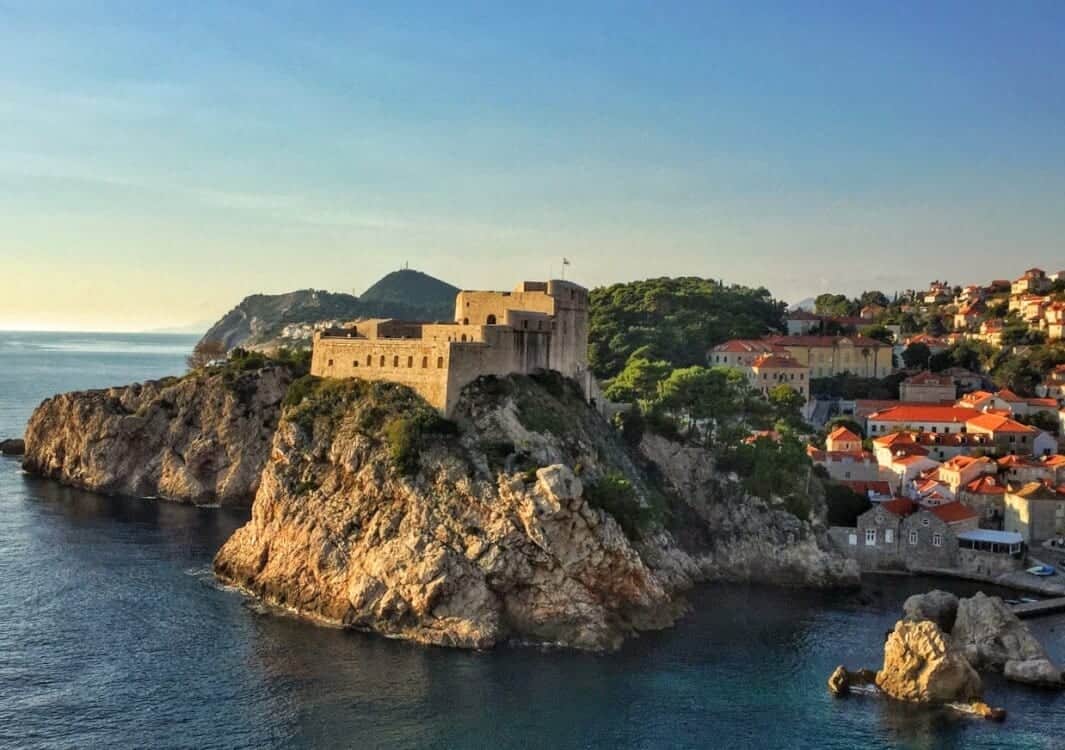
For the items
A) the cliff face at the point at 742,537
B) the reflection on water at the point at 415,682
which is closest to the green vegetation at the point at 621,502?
the cliff face at the point at 742,537

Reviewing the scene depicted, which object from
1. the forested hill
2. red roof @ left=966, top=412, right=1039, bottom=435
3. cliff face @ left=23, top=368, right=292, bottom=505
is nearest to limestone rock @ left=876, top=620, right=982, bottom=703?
red roof @ left=966, top=412, right=1039, bottom=435

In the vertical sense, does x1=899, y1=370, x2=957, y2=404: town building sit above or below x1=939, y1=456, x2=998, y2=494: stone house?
above

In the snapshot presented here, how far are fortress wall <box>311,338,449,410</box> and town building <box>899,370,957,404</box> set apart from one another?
202 feet

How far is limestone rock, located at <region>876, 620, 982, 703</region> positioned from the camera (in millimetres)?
38219

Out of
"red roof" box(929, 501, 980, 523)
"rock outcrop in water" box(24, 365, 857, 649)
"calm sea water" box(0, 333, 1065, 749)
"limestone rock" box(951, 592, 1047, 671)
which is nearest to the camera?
"calm sea water" box(0, 333, 1065, 749)

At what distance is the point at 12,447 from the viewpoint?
95.9m

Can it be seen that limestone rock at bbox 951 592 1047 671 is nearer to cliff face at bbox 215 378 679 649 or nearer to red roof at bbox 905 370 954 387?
cliff face at bbox 215 378 679 649

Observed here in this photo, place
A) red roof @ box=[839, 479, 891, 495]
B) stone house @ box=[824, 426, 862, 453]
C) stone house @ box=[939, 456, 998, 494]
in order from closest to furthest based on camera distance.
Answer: stone house @ box=[939, 456, 998, 494] → red roof @ box=[839, 479, 891, 495] → stone house @ box=[824, 426, 862, 453]

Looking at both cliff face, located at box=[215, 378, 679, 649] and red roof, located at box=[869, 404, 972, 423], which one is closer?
cliff face, located at box=[215, 378, 679, 649]

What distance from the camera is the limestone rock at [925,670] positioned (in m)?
38.2

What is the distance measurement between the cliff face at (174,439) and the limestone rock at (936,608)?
152ft

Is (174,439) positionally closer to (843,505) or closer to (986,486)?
(843,505)

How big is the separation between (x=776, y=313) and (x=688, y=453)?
6795 centimetres

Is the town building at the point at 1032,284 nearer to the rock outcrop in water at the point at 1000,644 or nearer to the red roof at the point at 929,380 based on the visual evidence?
the red roof at the point at 929,380
